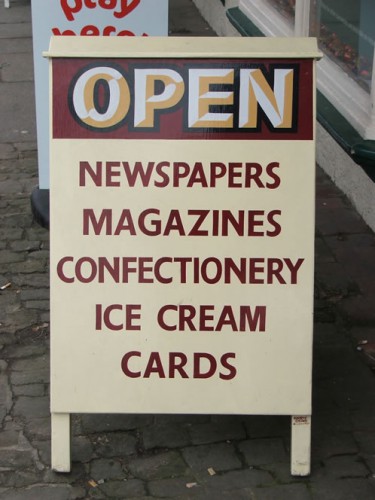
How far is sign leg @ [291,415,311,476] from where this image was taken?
4.06 metres

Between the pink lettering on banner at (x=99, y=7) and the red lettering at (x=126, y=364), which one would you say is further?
the pink lettering on banner at (x=99, y=7)

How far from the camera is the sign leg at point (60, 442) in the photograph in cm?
409

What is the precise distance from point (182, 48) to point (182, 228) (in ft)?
2.33

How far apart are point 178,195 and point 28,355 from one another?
1540mm

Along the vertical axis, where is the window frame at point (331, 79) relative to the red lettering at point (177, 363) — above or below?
above

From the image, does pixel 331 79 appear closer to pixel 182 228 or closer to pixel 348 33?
pixel 348 33

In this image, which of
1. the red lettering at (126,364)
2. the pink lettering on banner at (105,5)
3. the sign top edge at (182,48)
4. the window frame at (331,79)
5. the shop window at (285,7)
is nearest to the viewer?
the sign top edge at (182,48)

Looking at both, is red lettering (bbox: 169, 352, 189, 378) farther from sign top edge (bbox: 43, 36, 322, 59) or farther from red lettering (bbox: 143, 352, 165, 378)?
sign top edge (bbox: 43, 36, 322, 59)

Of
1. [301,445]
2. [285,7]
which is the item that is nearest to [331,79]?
[285,7]

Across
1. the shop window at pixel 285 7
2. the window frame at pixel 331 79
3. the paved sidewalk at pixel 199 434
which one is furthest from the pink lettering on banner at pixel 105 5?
the shop window at pixel 285 7

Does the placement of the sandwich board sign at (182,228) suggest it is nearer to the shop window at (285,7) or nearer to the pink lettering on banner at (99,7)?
the pink lettering on banner at (99,7)

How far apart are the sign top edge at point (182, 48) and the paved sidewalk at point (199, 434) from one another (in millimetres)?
1680

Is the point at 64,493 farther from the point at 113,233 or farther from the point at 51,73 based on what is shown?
the point at 51,73

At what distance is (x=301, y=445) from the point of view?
161 inches
